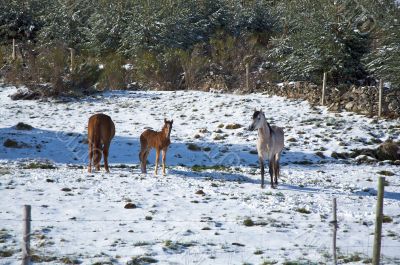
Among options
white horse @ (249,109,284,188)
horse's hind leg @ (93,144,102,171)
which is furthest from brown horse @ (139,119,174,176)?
white horse @ (249,109,284,188)

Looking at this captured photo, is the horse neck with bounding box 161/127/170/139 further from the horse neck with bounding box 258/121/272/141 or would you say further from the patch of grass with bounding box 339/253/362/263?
the patch of grass with bounding box 339/253/362/263

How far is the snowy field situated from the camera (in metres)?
6.93

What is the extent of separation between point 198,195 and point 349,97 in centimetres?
1297

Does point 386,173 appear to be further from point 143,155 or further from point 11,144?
point 11,144

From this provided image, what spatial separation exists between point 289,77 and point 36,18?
80.6ft

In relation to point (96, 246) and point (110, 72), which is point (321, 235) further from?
point (110, 72)

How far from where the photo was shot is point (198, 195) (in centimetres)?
999

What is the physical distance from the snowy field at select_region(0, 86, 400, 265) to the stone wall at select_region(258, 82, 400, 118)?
0.84 m

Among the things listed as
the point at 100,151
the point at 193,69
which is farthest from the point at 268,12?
the point at 100,151

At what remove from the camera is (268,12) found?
40469mm

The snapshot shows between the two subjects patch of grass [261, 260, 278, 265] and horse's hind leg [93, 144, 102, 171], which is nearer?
patch of grass [261, 260, 278, 265]

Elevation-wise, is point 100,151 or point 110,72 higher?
point 110,72

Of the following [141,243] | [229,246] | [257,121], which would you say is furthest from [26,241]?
[257,121]

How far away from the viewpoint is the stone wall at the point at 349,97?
64.8ft
